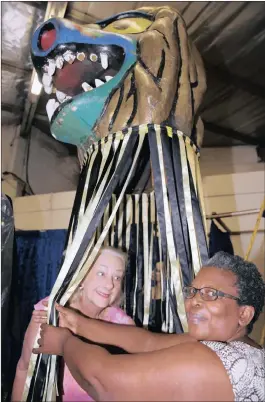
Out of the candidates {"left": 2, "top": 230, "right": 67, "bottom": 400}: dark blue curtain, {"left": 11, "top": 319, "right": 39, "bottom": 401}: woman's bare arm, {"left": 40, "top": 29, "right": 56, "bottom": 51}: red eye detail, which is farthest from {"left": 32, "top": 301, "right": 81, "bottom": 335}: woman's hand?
{"left": 2, "top": 230, "right": 67, "bottom": 400}: dark blue curtain

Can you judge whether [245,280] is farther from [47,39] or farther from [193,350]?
[47,39]

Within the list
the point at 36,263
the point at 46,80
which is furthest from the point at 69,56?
the point at 36,263

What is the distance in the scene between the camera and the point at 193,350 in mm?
819

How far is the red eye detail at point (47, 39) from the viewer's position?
1.34 metres

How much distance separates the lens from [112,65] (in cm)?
137

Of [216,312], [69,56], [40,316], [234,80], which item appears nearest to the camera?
[216,312]

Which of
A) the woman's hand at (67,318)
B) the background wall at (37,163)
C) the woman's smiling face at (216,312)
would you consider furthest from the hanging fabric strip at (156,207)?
the background wall at (37,163)

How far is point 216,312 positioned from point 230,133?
2.89 m

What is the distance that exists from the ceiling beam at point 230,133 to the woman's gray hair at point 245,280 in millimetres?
2549

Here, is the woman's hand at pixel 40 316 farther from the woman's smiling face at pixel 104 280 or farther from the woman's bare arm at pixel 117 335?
the woman's smiling face at pixel 104 280

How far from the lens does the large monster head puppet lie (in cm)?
133

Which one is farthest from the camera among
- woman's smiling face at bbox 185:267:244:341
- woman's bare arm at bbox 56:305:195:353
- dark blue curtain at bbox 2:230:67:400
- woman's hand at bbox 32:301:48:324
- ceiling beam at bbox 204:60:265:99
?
ceiling beam at bbox 204:60:265:99

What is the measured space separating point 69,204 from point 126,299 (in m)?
1.50

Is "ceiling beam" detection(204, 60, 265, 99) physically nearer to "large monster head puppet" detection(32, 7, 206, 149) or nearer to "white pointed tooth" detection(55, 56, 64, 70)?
"large monster head puppet" detection(32, 7, 206, 149)
